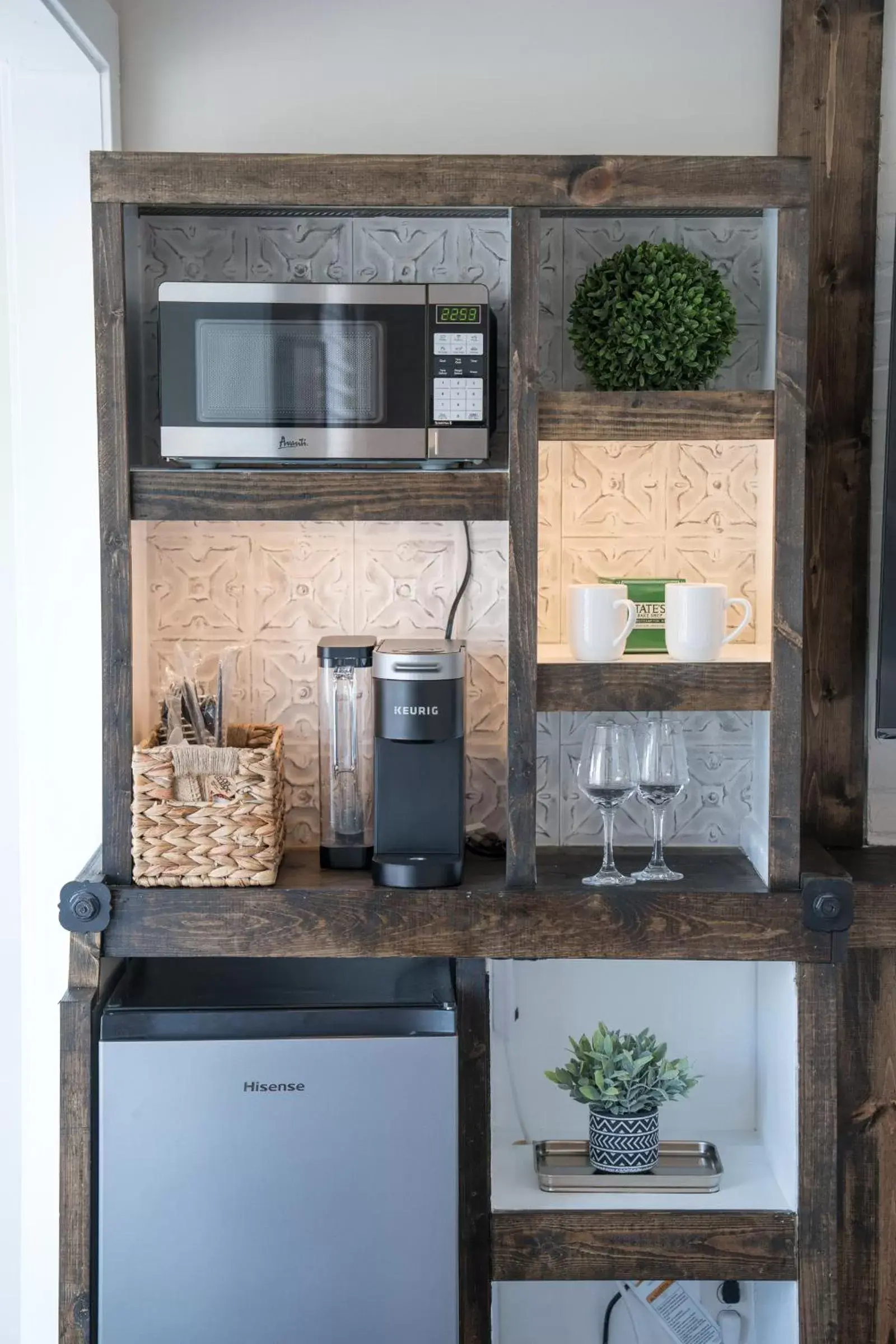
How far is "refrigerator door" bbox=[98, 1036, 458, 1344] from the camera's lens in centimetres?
169

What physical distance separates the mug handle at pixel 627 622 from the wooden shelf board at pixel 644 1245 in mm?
848

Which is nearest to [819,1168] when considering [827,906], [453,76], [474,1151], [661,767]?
[827,906]

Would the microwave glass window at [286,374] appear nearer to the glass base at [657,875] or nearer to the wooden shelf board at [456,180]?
the wooden shelf board at [456,180]

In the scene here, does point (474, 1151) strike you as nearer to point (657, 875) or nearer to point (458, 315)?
point (657, 875)

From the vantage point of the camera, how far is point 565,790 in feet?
6.93

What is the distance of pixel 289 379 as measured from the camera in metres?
1.78

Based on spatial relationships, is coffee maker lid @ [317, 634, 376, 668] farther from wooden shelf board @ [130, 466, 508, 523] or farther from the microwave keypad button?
the microwave keypad button

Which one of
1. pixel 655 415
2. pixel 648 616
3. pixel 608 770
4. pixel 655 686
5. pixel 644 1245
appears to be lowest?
pixel 644 1245

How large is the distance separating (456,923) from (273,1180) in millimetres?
439

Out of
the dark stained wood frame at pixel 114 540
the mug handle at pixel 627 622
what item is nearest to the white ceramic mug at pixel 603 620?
the mug handle at pixel 627 622

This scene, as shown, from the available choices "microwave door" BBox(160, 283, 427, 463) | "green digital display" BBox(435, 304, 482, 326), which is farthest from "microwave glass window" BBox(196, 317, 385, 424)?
"green digital display" BBox(435, 304, 482, 326)

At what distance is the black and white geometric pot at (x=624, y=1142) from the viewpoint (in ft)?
6.24

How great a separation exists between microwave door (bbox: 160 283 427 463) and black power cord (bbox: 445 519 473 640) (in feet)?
1.01

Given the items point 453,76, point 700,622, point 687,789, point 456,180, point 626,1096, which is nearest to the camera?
point 456,180
